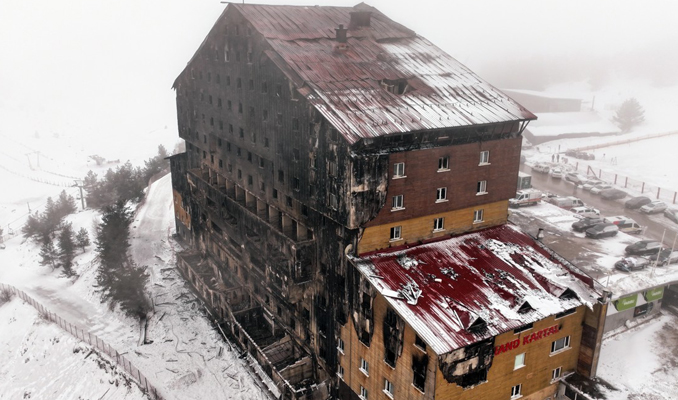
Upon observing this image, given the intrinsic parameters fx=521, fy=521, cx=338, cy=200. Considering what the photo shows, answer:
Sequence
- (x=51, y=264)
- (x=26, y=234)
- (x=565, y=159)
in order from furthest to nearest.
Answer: (x=565, y=159) < (x=26, y=234) < (x=51, y=264)

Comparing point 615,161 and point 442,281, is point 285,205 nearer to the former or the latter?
point 442,281

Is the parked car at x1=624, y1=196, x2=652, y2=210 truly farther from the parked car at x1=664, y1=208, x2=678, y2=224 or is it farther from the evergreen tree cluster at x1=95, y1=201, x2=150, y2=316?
the evergreen tree cluster at x1=95, y1=201, x2=150, y2=316

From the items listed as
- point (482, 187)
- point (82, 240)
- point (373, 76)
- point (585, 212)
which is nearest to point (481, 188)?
point (482, 187)

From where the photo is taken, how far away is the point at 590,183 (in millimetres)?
76812

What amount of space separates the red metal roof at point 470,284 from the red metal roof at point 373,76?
791 centimetres

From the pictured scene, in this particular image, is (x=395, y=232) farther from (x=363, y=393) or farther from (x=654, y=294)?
(x=654, y=294)

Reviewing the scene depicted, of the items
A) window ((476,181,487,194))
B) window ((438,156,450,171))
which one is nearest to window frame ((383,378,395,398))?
window ((438,156,450,171))

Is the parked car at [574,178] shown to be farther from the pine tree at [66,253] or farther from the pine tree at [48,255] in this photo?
the pine tree at [48,255]

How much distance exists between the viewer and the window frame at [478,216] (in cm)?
3600

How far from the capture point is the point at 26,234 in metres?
74.5

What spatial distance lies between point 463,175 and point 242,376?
72.8ft

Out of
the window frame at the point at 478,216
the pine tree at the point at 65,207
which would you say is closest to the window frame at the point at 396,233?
the window frame at the point at 478,216

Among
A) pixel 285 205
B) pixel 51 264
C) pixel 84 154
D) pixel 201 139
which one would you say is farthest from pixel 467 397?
pixel 84 154

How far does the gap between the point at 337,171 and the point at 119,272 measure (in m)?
28.1
